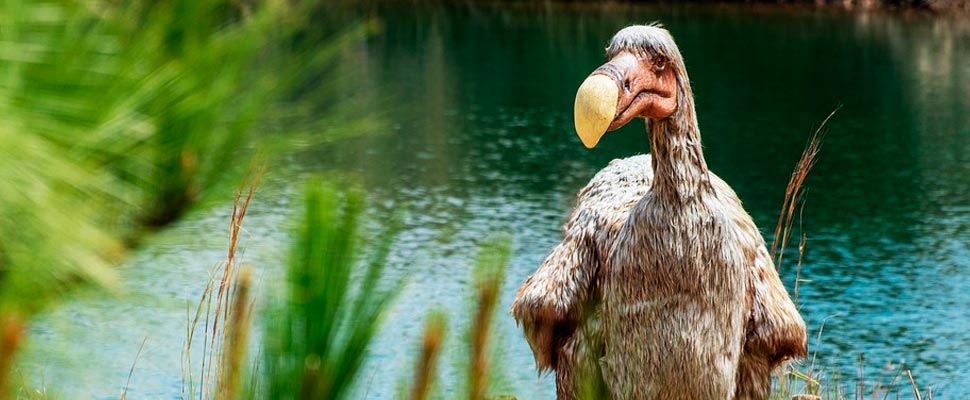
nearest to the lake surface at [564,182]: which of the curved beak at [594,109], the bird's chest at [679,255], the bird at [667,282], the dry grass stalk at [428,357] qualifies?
the dry grass stalk at [428,357]

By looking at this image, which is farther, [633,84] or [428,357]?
[633,84]

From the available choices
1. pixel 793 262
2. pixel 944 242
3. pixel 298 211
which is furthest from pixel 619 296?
pixel 944 242

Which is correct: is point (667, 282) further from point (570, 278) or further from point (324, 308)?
point (324, 308)

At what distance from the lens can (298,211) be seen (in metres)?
1.15

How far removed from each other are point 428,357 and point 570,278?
109 inches

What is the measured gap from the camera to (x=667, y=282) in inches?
141

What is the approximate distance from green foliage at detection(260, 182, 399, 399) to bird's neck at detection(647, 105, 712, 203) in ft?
7.81

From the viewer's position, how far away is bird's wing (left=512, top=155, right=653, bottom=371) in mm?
3861

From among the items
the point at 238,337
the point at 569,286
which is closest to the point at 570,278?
the point at 569,286

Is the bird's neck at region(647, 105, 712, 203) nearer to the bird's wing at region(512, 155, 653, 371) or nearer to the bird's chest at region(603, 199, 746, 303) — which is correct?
the bird's chest at region(603, 199, 746, 303)

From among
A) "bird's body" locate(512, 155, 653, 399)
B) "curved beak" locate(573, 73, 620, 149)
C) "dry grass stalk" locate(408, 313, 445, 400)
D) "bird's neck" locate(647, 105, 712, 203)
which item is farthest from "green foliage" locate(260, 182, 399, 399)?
"bird's body" locate(512, 155, 653, 399)

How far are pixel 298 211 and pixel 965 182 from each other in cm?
1868

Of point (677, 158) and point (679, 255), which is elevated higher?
point (677, 158)

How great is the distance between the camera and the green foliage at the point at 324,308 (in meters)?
1.08
